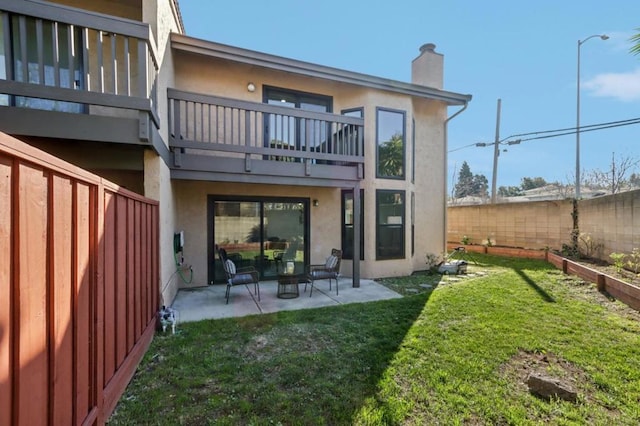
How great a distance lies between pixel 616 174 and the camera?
52.6 feet

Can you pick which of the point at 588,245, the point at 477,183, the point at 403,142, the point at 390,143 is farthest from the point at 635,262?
the point at 477,183

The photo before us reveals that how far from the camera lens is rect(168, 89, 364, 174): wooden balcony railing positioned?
18.0 feet

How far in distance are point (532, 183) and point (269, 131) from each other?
138ft

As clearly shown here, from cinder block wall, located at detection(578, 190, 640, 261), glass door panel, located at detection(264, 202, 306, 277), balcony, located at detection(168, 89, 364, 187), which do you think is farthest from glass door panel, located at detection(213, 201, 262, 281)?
cinder block wall, located at detection(578, 190, 640, 261)

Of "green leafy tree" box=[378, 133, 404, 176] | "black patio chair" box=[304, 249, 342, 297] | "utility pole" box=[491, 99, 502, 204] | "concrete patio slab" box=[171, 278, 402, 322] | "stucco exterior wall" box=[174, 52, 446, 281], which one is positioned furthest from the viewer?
"utility pole" box=[491, 99, 502, 204]

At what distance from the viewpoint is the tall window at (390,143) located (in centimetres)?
790

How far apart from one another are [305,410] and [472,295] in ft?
14.9

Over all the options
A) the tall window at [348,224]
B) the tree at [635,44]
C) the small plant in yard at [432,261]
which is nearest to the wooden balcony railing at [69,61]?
the tall window at [348,224]

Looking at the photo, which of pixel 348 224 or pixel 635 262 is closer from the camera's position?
pixel 635 262

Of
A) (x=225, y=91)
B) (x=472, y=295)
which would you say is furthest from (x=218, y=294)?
(x=472, y=295)

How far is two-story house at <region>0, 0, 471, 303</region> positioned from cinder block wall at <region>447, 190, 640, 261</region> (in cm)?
407

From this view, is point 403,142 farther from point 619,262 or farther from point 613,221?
point 613,221

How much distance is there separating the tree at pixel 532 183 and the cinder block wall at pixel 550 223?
31243 mm

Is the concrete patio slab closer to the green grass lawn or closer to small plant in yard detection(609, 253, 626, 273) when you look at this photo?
the green grass lawn
